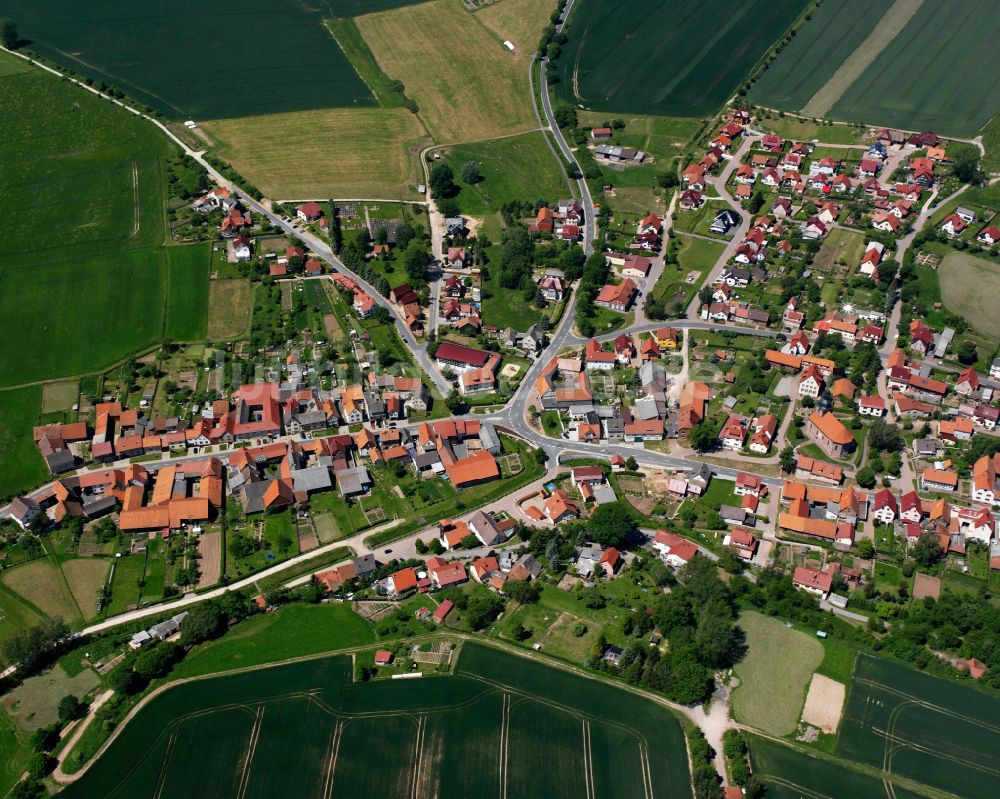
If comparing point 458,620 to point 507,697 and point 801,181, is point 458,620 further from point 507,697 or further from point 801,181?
point 801,181

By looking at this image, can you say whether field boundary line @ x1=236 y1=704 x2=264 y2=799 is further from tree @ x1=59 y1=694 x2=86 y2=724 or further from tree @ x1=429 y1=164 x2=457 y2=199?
tree @ x1=429 y1=164 x2=457 y2=199

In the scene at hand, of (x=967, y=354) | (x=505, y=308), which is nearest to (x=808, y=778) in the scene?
(x=967, y=354)

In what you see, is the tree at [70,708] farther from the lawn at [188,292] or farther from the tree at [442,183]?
the tree at [442,183]

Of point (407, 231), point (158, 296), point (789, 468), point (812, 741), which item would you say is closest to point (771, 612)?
point (812, 741)

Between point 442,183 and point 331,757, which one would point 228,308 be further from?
point 331,757

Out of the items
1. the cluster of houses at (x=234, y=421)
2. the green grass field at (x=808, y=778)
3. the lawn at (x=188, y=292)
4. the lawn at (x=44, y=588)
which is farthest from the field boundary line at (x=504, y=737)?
the lawn at (x=188, y=292)

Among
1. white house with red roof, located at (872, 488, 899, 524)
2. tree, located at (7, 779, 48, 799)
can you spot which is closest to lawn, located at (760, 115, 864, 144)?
white house with red roof, located at (872, 488, 899, 524)
